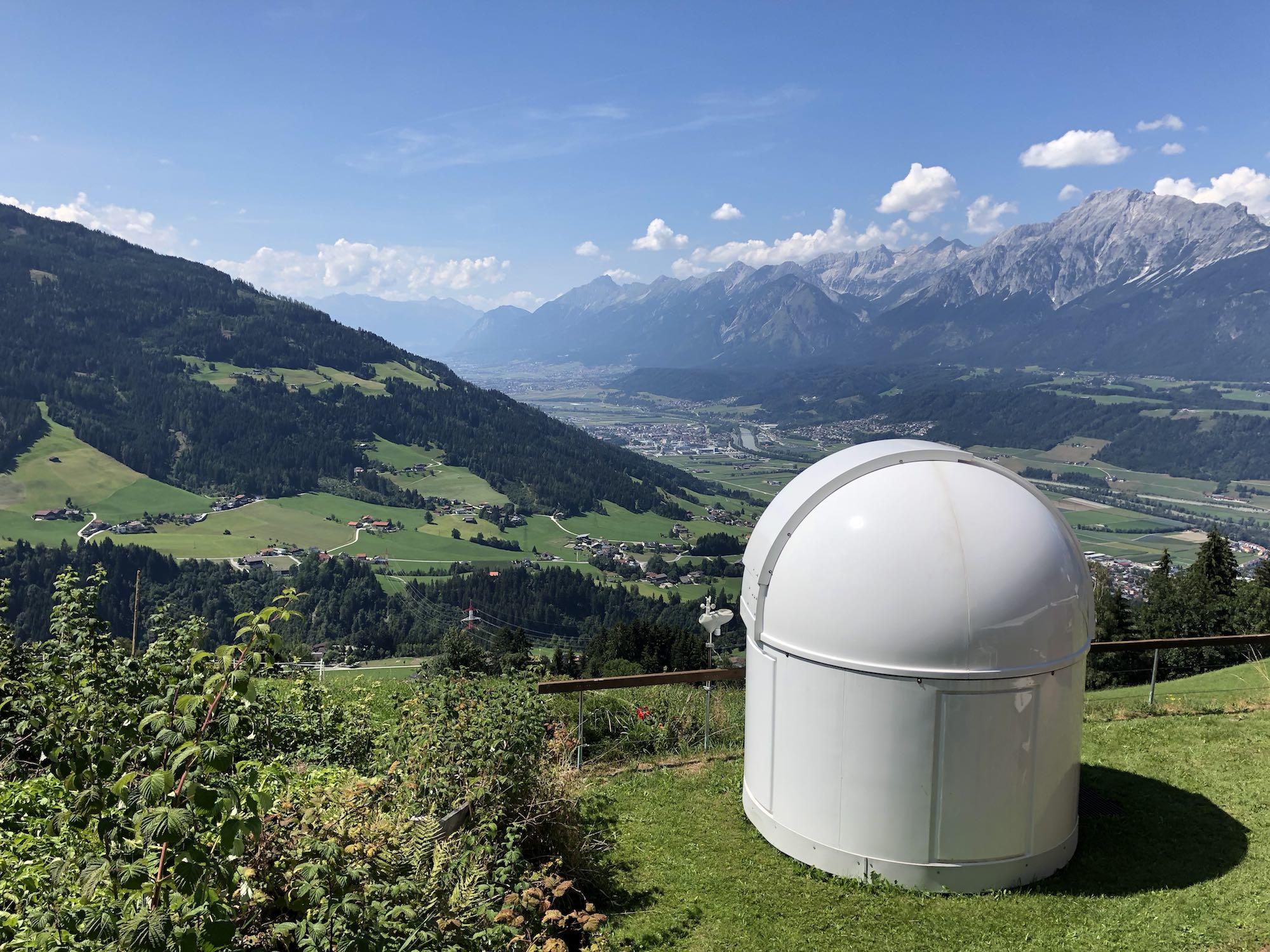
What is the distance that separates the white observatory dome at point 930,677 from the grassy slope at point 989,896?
0.38 meters

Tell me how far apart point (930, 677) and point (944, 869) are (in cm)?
188

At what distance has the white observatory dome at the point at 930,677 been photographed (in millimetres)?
6926

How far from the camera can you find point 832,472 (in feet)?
26.5

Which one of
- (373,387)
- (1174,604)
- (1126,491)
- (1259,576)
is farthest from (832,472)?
(1126,491)

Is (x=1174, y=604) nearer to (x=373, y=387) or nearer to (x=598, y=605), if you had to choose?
(x=598, y=605)

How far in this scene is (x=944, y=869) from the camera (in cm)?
714

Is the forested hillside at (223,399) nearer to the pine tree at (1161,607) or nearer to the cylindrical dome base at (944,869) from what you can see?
the pine tree at (1161,607)

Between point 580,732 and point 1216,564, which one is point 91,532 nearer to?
point 580,732

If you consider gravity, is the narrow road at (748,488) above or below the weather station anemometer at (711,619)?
below

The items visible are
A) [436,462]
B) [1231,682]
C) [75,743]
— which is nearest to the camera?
[75,743]

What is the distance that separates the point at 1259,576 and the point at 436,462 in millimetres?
144406

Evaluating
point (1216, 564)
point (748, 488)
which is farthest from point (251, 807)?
point (748, 488)

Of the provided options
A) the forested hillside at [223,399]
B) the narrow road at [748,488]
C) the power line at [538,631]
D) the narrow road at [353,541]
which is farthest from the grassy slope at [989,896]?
the narrow road at [748,488]

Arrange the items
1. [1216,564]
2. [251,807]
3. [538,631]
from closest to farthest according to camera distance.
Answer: [251,807] → [1216,564] → [538,631]
